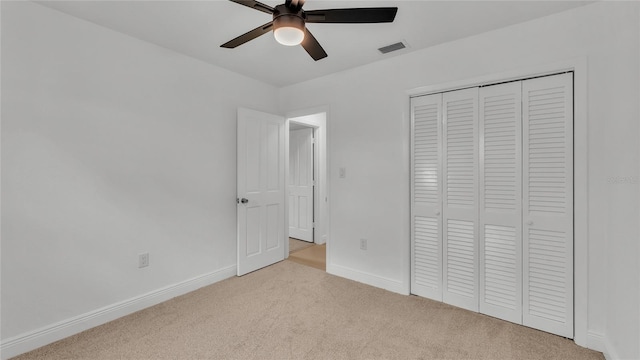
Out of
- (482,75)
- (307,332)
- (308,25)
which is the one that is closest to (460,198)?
(482,75)

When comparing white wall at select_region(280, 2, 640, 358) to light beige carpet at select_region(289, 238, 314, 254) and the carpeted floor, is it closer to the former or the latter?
the carpeted floor

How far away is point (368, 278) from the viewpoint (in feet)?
10.3

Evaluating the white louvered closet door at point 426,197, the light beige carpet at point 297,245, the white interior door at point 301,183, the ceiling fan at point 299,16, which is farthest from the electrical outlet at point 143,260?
the white interior door at point 301,183

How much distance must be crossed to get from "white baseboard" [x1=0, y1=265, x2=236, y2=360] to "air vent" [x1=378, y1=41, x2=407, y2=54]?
2950 millimetres

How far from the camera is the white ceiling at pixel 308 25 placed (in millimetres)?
2039

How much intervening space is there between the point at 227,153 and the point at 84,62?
1463mm

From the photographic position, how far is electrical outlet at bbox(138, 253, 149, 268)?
8.47ft

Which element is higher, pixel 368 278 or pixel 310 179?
pixel 310 179

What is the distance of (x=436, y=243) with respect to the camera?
274cm

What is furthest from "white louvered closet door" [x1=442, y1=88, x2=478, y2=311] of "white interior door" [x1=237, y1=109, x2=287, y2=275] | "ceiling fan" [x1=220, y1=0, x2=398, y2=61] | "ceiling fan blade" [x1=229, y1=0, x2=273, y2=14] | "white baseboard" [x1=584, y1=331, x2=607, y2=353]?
"white interior door" [x1=237, y1=109, x2=287, y2=275]

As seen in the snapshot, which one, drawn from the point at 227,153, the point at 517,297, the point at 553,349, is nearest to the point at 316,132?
the point at 227,153

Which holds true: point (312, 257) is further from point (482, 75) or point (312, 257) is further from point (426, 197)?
point (482, 75)

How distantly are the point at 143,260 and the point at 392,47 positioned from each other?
3.04 m

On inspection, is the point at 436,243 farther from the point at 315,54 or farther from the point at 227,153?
the point at 227,153
